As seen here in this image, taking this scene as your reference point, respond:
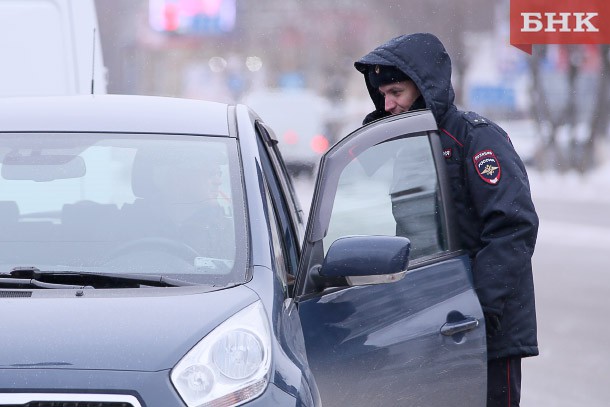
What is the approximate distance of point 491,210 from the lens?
4473mm

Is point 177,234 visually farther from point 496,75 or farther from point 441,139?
point 496,75

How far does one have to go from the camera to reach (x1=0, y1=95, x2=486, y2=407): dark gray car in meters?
3.23

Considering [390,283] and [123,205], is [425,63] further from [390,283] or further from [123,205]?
[123,205]

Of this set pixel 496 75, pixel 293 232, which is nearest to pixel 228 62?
pixel 496 75

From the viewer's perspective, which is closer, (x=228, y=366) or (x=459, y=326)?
(x=228, y=366)

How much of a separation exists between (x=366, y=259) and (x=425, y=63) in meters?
1.26

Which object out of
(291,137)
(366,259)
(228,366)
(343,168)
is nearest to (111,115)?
(343,168)

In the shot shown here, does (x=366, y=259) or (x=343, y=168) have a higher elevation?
(x=343, y=168)

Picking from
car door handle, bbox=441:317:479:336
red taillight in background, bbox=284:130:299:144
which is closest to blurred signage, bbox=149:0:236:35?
red taillight in background, bbox=284:130:299:144

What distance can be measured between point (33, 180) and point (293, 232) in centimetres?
102

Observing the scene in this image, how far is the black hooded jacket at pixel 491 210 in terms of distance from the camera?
14.5ft

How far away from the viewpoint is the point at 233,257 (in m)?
3.77

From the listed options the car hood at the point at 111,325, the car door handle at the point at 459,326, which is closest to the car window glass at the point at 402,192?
the car door handle at the point at 459,326

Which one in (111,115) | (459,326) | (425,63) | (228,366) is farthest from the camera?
(425,63)
